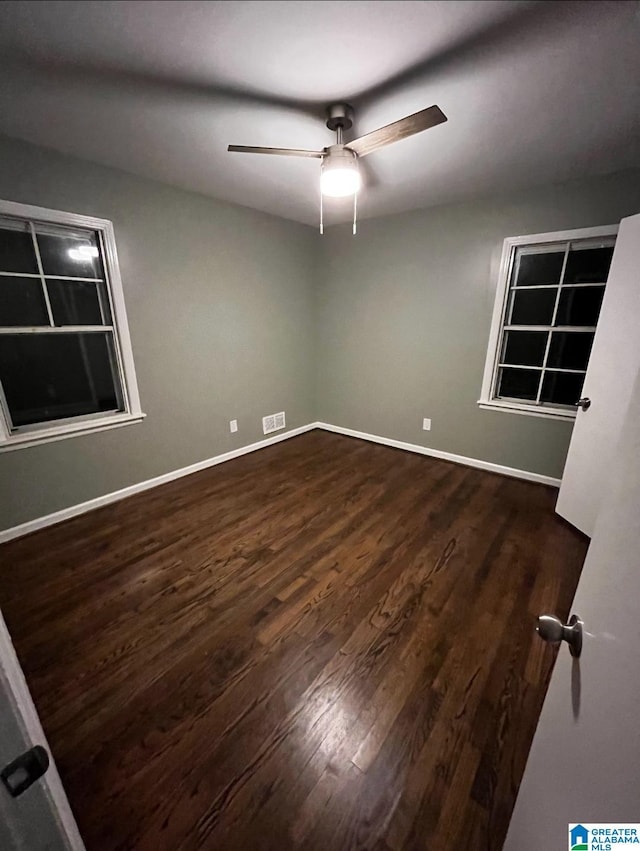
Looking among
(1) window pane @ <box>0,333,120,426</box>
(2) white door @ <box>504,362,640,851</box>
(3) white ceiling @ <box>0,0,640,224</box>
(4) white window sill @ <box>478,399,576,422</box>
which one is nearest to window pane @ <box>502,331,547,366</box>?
(4) white window sill @ <box>478,399,576,422</box>

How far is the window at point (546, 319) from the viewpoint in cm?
259

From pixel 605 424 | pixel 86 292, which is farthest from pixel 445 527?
pixel 86 292

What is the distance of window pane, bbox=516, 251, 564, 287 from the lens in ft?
8.93

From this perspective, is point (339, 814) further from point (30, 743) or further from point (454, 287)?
point (454, 287)

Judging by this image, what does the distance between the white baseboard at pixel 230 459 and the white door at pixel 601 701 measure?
2.70 metres

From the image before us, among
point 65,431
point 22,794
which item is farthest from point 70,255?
point 22,794

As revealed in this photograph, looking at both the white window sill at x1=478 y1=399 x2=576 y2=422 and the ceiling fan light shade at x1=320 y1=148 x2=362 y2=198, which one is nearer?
the ceiling fan light shade at x1=320 y1=148 x2=362 y2=198

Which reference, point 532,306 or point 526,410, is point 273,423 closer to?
point 526,410

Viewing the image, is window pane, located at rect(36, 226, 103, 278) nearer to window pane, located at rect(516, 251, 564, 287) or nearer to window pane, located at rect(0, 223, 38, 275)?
window pane, located at rect(0, 223, 38, 275)

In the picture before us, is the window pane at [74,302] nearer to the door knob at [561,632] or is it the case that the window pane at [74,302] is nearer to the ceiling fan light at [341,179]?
the ceiling fan light at [341,179]

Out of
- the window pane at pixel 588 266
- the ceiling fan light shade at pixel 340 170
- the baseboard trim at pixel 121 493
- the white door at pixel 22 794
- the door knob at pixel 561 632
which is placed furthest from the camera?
the window pane at pixel 588 266

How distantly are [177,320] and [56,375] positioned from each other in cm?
97

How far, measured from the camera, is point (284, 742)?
3.94ft

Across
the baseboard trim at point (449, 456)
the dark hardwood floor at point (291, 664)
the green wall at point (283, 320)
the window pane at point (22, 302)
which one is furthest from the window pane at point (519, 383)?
the window pane at point (22, 302)
